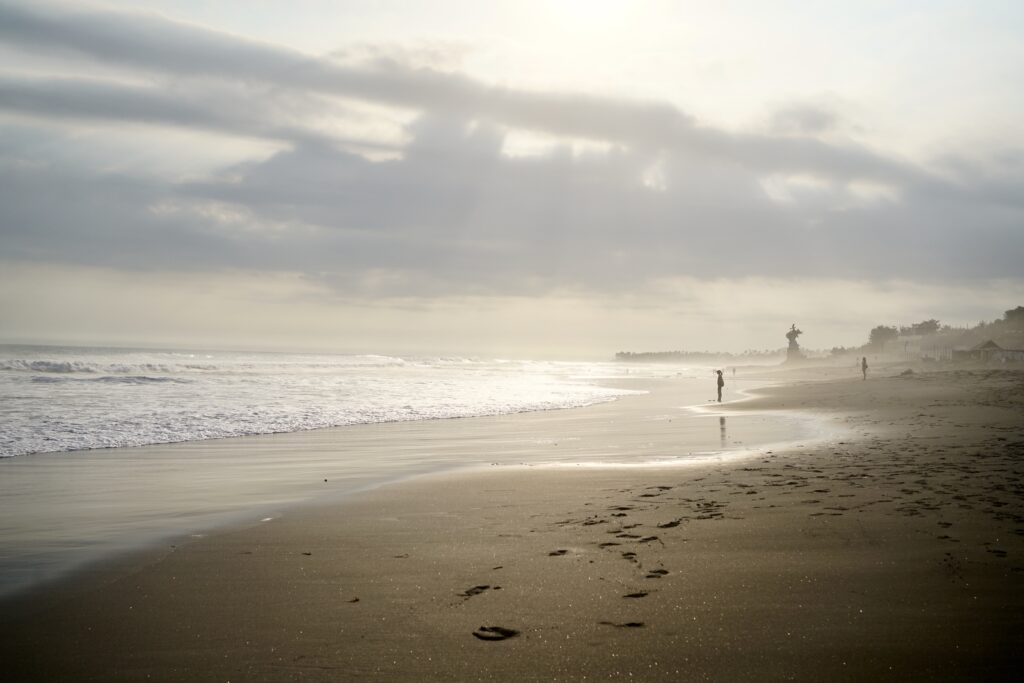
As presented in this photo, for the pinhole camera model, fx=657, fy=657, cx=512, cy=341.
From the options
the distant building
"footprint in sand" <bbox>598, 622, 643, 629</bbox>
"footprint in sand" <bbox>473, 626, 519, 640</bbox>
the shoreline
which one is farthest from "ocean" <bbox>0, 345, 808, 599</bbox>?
the distant building

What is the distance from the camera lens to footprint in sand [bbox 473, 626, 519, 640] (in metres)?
4.85

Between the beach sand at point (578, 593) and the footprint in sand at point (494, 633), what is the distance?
0.06ft

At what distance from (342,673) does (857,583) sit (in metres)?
4.40

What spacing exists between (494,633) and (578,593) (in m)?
1.04

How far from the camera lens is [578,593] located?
5.68m

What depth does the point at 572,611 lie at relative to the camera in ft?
17.3

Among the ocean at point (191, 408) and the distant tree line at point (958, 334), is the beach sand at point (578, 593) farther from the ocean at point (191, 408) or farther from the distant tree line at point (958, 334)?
the distant tree line at point (958, 334)

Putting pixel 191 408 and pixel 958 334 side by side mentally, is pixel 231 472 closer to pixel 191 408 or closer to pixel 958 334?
pixel 191 408

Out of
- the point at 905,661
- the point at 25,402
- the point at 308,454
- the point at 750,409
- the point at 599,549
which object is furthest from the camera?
the point at 750,409

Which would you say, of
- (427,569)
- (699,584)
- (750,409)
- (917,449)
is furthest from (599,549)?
(750,409)

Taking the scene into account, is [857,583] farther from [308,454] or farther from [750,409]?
[750,409]

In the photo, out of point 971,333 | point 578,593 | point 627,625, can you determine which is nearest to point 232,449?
point 578,593

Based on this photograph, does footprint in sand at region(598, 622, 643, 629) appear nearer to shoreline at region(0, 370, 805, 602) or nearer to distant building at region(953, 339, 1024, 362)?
shoreline at region(0, 370, 805, 602)

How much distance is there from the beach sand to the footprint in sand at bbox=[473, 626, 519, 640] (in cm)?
2
